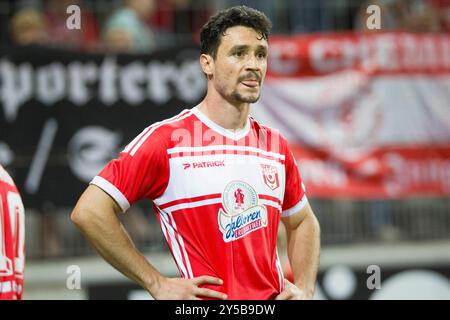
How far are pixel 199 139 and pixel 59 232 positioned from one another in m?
5.13

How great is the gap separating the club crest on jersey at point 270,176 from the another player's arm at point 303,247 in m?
0.39

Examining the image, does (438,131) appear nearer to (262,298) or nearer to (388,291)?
(388,291)

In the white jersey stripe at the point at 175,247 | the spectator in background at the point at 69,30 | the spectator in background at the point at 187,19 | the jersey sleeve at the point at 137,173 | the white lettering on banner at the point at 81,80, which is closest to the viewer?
the jersey sleeve at the point at 137,173

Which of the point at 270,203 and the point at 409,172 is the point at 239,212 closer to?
the point at 270,203

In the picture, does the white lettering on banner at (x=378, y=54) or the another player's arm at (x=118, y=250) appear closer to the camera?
the another player's arm at (x=118, y=250)

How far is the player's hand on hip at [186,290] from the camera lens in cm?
515

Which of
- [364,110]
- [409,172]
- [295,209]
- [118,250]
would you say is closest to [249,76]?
[295,209]

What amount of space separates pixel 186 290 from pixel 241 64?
1.33 meters

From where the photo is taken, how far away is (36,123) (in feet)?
32.9

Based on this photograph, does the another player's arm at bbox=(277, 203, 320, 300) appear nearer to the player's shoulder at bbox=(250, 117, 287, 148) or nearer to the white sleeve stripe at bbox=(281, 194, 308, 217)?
the white sleeve stripe at bbox=(281, 194, 308, 217)

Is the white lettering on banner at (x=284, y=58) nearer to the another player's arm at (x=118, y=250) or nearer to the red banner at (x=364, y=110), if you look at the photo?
the red banner at (x=364, y=110)

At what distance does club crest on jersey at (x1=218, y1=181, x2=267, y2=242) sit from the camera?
210 inches

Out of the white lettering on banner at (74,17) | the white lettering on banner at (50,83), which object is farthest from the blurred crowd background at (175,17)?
the white lettering on banner at (50,83)

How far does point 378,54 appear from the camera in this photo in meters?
10.7
